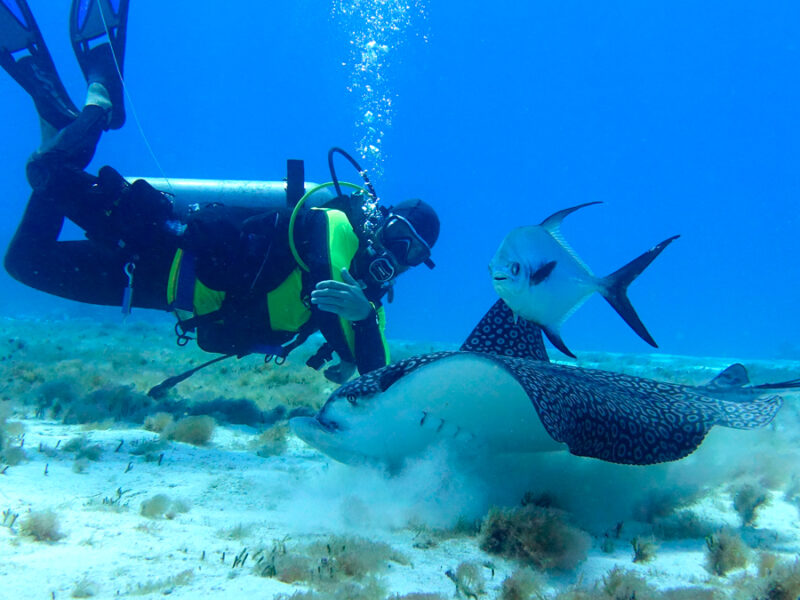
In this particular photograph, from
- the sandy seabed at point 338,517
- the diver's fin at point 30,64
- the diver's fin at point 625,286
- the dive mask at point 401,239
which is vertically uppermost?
the diver's fin at point 30,64

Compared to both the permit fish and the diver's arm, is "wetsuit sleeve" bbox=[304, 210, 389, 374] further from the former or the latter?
the permit fish

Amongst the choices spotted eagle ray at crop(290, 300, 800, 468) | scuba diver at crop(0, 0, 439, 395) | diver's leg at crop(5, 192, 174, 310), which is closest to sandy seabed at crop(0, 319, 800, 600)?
spotted eagle ray at crop(290, 300, 800, 468)

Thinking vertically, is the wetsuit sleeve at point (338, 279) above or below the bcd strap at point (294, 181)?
below

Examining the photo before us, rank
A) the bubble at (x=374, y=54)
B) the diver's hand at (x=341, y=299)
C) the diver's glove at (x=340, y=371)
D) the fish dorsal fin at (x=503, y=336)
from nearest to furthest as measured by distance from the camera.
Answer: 1. the diver's hand at (x=341, y=299)
2. the fish dorsal fin at (x=503, y=336)
3. the diver's glove at (x=340, y=371)
4. the bubble at (x=374, y=54)

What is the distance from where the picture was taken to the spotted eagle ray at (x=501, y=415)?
7.93ft

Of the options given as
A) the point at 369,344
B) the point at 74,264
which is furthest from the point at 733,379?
the point at 74,264

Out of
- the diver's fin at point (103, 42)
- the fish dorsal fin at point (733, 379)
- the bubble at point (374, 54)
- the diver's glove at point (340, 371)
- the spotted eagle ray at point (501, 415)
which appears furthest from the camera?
the bubble at point (374, 54)

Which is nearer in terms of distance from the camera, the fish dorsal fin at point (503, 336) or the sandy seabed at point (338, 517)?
the sandy seabed at point (338, 517)

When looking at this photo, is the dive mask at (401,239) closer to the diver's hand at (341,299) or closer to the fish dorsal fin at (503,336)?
the diver's hand at (341,299)

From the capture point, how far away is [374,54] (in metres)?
89.7

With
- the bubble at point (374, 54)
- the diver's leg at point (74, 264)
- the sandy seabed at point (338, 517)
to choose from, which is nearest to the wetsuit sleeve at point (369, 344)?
the sandy seabed at point (338, 517)

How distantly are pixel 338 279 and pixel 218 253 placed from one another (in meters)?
1.48

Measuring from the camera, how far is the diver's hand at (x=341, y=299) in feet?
14.9

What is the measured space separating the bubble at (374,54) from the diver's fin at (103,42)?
5943 cm
